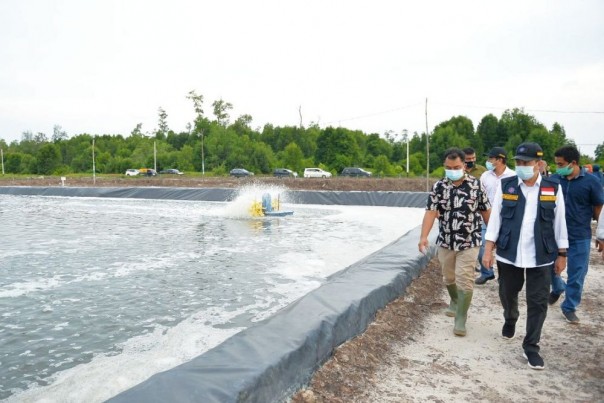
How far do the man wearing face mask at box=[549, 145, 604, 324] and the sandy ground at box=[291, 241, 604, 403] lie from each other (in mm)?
302

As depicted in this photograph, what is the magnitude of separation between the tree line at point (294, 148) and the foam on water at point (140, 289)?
28.0 m

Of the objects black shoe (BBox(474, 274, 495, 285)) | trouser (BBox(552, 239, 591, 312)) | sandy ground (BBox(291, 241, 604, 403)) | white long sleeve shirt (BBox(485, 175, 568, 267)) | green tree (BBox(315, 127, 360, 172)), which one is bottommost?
sandy ground (BBox(291, 241, 604, 403))

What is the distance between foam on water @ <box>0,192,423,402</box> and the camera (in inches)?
145

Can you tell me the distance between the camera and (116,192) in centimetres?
2516

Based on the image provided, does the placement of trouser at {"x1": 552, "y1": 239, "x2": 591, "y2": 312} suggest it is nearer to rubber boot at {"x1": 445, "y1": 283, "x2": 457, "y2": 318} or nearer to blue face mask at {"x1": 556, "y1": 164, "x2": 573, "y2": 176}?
blue face mask at {"x1": 556, "y1": 164, "x2": 573, "y2": 176}

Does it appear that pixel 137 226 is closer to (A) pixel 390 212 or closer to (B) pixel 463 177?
(A) pixel 390 212

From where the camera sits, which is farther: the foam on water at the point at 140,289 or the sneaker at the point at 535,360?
the foam on water at the point at 140,289

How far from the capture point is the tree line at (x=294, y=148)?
4922 cm

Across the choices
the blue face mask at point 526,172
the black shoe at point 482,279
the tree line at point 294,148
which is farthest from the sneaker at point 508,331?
the tree line at point 294,148

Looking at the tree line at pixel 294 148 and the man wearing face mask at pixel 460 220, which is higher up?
the tree line at pixel 294 148

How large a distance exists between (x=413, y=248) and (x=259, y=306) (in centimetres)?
270

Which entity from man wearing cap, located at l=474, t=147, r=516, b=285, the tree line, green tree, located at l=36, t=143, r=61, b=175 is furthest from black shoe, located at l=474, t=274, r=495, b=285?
green tree, located at l=36, t=143, r=61, b=175

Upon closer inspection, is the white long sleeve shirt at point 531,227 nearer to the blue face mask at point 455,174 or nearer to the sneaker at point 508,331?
the blue face mask at point 455,174

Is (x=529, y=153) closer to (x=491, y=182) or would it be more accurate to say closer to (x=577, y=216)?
(x=577, y=216)
